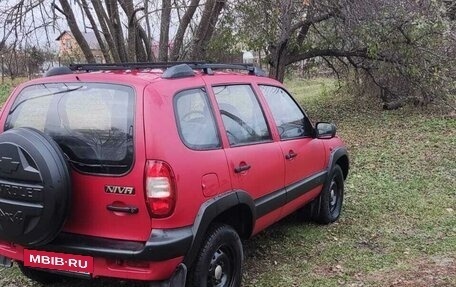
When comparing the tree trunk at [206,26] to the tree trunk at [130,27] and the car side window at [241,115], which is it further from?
the car side window at [241,115]

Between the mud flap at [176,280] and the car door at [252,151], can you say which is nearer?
the mud flap at [176,280]

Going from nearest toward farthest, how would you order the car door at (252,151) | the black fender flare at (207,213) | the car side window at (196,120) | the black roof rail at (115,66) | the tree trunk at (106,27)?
the black fender flare at (207,213) → the car side window at (196,120) → the car door at (252,151) → the black roof rail at (115,66) → the tree trunk at (106,27)

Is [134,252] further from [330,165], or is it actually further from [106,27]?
[106,27]

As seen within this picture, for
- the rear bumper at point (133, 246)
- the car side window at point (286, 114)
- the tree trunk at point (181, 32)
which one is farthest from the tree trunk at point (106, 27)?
the rear bumper at point (133, 246)

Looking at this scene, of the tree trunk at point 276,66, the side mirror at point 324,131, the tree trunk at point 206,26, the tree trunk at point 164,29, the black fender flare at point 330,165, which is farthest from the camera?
the tree trunk at point 276,66

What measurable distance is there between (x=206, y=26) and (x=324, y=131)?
6216 millimetres

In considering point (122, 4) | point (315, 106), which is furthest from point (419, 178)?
point (315, 106)

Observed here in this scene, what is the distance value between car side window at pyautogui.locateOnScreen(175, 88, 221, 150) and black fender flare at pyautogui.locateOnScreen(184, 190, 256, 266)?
0.36 metres

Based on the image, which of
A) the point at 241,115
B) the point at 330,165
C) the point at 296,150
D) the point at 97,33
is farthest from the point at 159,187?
the point at 97,33

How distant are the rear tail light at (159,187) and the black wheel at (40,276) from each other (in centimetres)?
156

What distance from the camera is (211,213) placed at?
3.63 meters

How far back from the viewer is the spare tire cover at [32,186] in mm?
3254

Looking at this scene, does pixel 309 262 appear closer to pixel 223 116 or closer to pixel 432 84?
pixel 223 116

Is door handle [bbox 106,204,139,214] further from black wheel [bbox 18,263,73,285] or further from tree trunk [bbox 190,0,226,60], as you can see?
tree trunk [bbox 190,0,226,60]
